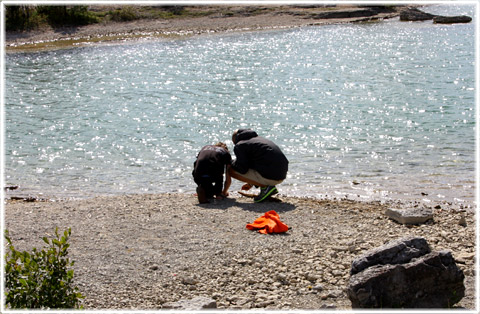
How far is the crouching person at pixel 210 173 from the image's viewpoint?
1163 centimetres

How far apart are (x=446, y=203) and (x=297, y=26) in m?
38.4

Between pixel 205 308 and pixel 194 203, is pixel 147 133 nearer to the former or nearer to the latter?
pixel 194 203

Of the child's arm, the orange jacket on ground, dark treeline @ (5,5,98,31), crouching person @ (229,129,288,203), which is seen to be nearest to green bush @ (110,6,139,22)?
dark treeline @ (5,5,98,31)

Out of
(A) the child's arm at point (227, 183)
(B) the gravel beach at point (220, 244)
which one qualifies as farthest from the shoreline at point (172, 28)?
(B) the gravel beach at point (220, 244)

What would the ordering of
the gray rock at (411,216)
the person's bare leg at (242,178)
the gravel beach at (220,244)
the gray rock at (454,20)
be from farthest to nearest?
the gray rock at (454,20), the person's bare leg at (242,178), the gray rock at (411,216), the gravel beach at (220,244)

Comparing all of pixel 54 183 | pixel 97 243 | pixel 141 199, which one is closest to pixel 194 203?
pixel 141 199

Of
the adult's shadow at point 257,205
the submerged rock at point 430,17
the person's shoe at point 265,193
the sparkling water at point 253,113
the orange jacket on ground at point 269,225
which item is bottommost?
the sparkling water at point 253,113

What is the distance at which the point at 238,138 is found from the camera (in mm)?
11906

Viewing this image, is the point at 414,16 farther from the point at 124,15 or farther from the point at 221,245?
the point at 221,245

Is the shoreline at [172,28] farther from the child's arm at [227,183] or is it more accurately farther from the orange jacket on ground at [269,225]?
the orange jacket on ground at [269,225]

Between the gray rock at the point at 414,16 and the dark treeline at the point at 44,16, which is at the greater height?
the dark treeline at the point at 44,16

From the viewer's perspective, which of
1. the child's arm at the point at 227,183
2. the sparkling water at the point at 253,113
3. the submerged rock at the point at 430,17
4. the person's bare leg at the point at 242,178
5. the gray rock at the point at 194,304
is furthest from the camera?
the submerged rock at the point at 430,17

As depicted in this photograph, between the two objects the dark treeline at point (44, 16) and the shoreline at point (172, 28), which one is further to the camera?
the dark treeline at point (44, 16)

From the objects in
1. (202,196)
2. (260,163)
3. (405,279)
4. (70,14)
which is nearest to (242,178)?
(260,163)
